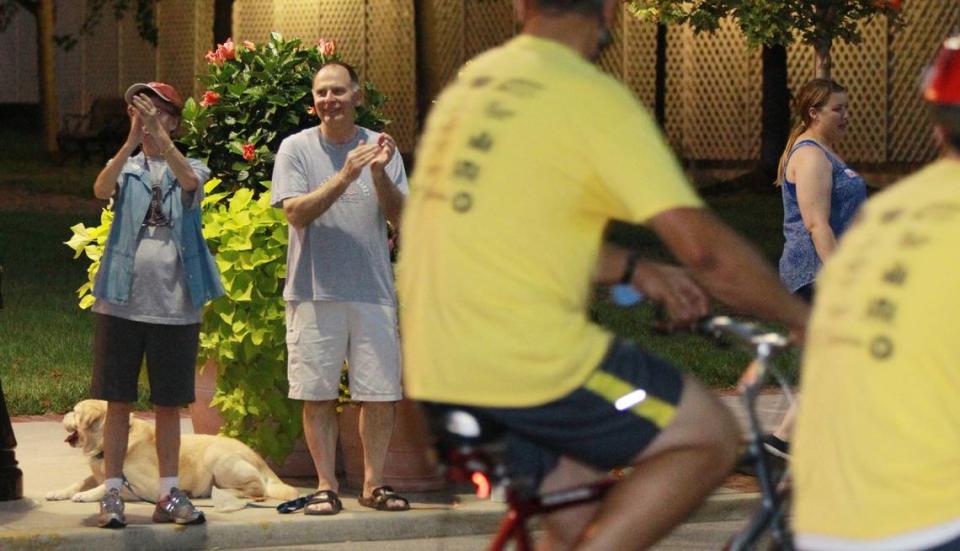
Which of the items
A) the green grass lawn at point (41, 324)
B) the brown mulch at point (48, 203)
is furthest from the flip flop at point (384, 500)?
the brown mulch at point (48, 203)

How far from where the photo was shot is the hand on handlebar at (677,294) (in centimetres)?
398

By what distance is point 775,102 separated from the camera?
88.5 ft

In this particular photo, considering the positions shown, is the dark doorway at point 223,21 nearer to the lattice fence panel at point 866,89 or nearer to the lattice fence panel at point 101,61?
the lattice fence panel at point 866,89

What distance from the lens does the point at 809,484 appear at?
341 centimetres

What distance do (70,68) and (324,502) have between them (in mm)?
43270

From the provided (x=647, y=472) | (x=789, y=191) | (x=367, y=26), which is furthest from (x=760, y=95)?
(x=647, y=472)

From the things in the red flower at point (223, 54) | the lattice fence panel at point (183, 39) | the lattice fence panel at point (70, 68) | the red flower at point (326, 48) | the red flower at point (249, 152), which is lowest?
the lattice fence panel at point (70, 68)

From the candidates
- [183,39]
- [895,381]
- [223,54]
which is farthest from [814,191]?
[183,39]

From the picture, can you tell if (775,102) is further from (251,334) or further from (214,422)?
(251,334)

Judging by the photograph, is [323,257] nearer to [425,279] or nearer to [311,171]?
[311,171]

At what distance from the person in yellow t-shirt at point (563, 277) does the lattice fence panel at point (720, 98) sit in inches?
1037

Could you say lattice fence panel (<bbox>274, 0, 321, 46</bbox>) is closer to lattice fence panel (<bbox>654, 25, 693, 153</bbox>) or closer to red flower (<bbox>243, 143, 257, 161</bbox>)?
lattice fence panel (<bbox>654, 25, 693, 153</bbox>)

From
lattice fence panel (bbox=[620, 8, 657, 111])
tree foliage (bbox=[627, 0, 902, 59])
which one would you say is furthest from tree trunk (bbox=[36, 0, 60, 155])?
tree foliage (bbox=[627, 0, 902, 59])

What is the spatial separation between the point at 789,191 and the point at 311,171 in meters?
2.40
